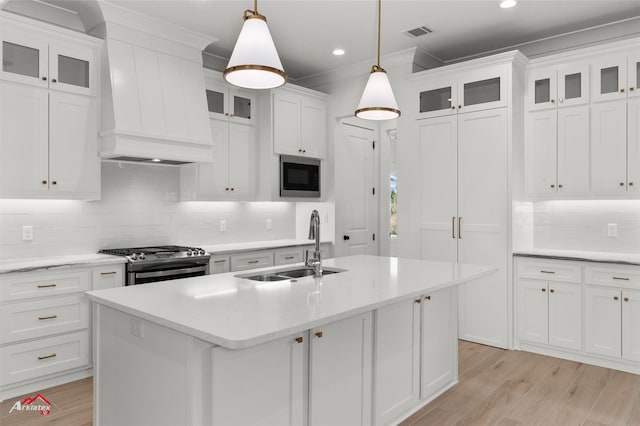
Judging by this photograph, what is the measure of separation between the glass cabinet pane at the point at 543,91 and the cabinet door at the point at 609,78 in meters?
0.36

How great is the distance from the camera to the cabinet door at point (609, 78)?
3.79 metres

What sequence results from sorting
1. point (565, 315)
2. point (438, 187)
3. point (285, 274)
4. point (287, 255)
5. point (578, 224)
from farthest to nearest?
point (287, 255) → point (438, 187) → point (578, 224) → point (565, 315) → point (285, 274)

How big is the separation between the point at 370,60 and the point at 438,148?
53.1 inches

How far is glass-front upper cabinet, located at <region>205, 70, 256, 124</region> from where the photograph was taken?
458 centimetres

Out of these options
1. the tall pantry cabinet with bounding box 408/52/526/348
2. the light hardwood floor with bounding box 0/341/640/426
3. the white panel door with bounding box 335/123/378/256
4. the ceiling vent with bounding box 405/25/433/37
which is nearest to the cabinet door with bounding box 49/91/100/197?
the light hardwood floor with bounding box 0/341/640/426

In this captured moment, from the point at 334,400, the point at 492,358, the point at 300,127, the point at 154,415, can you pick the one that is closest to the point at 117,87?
the point at 300,127

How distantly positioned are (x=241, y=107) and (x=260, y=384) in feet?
11.8

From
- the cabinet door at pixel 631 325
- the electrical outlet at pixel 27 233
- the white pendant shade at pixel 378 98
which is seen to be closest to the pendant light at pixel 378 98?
the white pendant shade at pixel 378 98

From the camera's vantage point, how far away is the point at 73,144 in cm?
359

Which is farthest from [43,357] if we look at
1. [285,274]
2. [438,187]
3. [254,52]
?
[438,187]

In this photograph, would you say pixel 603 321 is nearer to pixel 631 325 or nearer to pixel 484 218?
pixel 631 325

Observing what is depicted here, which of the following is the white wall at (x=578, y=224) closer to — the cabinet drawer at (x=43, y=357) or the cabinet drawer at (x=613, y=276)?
the cabinet drawer at (x=613, y=276)

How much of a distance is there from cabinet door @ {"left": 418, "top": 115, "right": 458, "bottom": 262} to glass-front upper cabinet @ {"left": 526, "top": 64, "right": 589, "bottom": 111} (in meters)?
0.75

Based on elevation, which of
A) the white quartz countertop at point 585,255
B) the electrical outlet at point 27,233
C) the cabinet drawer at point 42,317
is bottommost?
the cabinet drawer at point 42,317
